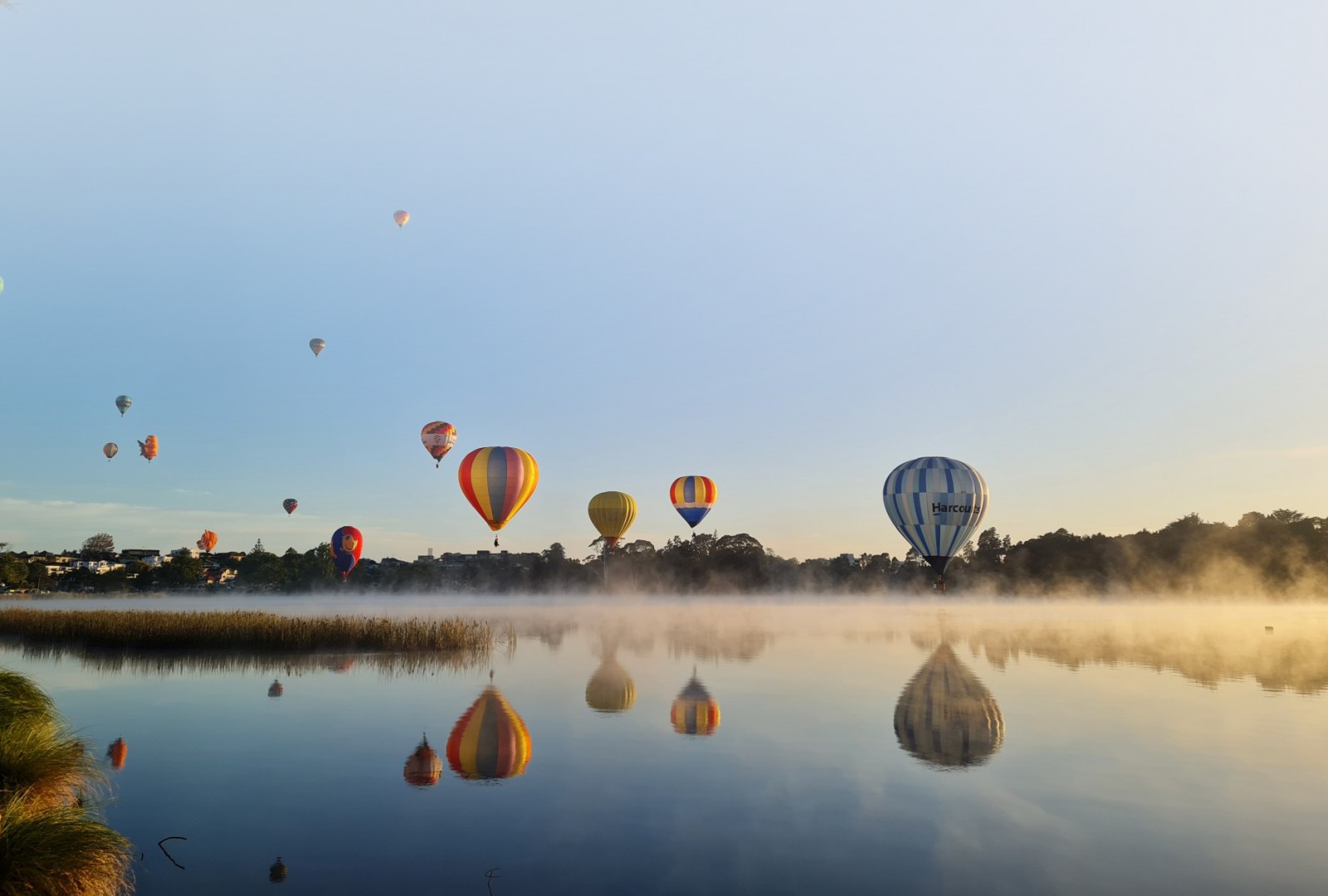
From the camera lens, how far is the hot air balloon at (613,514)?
67188mm

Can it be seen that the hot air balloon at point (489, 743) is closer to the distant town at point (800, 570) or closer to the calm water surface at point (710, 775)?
the calm water surface at point (710, 775)

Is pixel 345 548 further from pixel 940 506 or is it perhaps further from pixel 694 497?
pixel 940 506

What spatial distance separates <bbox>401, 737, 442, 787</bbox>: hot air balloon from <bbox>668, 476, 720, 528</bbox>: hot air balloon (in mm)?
51613

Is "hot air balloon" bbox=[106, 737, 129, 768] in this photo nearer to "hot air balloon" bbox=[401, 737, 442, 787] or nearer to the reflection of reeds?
"hot air balloon" bbox=[401, 737, 442, 787]

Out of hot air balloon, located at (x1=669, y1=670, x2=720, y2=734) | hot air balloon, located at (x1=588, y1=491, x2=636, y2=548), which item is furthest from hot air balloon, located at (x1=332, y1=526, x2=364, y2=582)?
hot air balloon, located at (x1=669, y1=670, x2=720, y2=734)

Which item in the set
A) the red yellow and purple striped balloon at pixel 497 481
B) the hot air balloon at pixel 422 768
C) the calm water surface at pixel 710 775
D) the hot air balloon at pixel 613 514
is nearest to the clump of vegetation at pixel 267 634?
the calm water surface at pixel 710 775

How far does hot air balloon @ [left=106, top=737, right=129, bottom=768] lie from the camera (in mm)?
15391

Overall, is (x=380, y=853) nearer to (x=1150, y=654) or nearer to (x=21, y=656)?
(x=21, y=656)

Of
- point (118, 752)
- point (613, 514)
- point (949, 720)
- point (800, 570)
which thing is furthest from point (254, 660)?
point (800, 570)

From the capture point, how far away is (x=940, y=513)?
151 ft

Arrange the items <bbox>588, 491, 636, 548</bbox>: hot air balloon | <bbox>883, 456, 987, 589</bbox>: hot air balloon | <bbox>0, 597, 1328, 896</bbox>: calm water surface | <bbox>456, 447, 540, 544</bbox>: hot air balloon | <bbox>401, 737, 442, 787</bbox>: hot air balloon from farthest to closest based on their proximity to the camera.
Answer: <bbox>588, 491, 636, 548</bbox>: hot air balloon → <bbox>456, 447, 540, 544</bbox>: hot air balloon → <bbox>883, 456, 987, 589</bbox>: hot air balloon → <bbox>401, 737, 442, 787</bbox>: hot air balloon → <bbox>0, 597, 1328, 896</bbox>: calm water surface

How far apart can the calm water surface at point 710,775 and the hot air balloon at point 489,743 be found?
0.09 meters

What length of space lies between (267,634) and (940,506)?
1209 inches

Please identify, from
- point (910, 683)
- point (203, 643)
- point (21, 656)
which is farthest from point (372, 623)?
point (910, 683)
